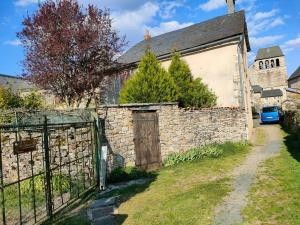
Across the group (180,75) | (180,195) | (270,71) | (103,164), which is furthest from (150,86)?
(270,71)

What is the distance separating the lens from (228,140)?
15.0 metres

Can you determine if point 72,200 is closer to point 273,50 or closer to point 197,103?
point 197,103

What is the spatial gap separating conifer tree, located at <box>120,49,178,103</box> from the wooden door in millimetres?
1984

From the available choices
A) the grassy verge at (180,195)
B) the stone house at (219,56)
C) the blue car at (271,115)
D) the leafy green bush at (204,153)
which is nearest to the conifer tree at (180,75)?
the stone house at (219,56)

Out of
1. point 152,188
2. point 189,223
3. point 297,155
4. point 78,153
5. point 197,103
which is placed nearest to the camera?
point 189,223

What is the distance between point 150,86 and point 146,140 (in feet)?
11.0

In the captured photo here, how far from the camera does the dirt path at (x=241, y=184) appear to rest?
609cm

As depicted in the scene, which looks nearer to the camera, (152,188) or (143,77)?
(152,188)

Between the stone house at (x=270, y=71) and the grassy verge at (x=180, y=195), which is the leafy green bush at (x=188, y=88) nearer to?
Result: the grassy verge at (x=180, y=195)

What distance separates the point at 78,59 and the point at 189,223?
36.6 feet

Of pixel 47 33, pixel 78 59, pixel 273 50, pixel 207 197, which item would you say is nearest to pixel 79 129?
pixel 207 197

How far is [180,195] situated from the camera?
26.1ft

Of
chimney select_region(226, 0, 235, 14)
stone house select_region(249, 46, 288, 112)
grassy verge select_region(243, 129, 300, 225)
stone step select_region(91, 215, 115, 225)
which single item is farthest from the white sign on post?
stone house select_region(249, 46, 288, 112)

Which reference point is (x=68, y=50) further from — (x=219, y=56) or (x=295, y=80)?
(x=295, y=80)
